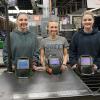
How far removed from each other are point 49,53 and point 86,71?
2.81ft

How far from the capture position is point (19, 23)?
11.2ft

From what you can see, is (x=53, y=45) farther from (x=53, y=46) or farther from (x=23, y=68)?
(x=23, y=68)

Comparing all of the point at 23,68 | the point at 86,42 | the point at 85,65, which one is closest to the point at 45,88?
the point at 23,68

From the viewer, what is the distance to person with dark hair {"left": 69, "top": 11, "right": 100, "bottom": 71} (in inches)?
130

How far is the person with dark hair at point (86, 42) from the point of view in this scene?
330cm

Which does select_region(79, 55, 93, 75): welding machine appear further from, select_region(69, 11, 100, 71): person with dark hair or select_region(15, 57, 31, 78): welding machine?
select_region(69, 11, 100, 71): person with dark hair

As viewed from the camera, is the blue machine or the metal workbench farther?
the blue machine

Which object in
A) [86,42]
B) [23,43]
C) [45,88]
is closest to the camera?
[45,88]

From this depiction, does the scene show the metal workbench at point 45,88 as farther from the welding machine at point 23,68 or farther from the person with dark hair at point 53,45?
the person with dark hair at point 53,45

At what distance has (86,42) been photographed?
3.36 m

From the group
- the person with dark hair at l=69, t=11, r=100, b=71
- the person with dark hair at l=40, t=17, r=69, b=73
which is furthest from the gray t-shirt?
the person with dark hair at l=69, t=11, r=100, b=71

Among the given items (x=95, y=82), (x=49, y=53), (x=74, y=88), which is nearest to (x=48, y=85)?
(x=74, y=88)

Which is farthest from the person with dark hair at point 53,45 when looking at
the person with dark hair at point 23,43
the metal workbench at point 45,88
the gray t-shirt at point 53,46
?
the metal workbench at point 45,88

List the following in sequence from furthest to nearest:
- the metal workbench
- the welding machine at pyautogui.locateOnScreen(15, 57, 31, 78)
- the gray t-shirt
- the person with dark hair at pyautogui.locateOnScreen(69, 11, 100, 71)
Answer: the gray t-shirt
the person with dark hair at pyautogui.locateOnScreen(69, 11, 100, 71)
the welding machine at pyautogui.locateOnScreen(15, 57, 31, 78)
the metal workbench
